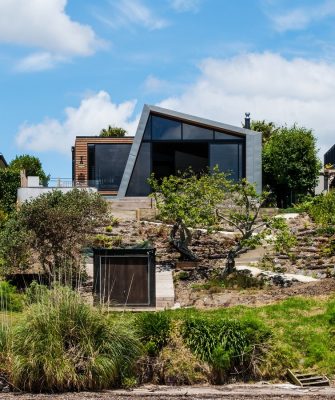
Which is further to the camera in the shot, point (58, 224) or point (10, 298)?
point (58, 224)

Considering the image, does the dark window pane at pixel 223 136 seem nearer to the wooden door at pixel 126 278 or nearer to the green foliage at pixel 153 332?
the wooden door at pixel 126 278

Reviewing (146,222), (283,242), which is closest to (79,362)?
(283,242)

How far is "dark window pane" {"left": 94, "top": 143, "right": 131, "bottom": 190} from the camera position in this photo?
36.6 meters

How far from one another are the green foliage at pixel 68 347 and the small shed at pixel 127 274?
528cm

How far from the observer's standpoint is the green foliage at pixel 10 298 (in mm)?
15734

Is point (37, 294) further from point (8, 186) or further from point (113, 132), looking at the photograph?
point (113, 132)

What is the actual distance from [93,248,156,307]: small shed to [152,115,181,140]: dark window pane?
16435 millimetres

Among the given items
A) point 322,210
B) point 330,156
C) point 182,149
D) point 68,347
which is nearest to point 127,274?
point 68,347

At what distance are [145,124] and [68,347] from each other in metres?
22.4

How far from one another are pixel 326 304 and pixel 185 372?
170 inches

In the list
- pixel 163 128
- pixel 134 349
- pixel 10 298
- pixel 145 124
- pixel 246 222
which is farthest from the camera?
Answer: pixel 163 128

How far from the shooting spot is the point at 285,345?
12.4 m

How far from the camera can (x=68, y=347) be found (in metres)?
11.5

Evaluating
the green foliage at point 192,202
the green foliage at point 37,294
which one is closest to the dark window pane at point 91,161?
the green foliage at point 192,202
